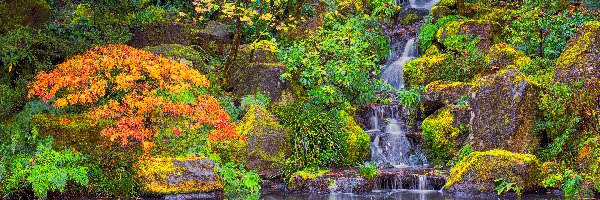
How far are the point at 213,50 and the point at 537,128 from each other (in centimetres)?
930

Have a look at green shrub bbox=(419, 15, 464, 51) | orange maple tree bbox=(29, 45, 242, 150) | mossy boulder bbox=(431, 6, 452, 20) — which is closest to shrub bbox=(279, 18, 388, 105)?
orange maple tree bbox=(29, 45, 242, 150)

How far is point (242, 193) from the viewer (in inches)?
450

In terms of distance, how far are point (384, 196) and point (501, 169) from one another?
2306 mm

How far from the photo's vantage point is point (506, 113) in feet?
41.9

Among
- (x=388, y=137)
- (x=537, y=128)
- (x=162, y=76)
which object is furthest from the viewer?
(x=388, y=137)

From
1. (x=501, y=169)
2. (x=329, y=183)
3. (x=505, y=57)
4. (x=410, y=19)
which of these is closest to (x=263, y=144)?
(x=329, y=183)

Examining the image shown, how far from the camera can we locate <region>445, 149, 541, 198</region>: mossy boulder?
35.7 feet

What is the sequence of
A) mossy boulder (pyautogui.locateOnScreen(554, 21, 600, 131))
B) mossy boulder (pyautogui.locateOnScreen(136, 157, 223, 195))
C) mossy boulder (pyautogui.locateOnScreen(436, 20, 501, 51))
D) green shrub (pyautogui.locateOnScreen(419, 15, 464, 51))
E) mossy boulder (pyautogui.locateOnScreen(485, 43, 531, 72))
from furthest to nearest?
1. green shrub (pyautogui.locateOnScreen(419, 15, 464, 51))
2. mossy boulder (pyautogui.locateOnScreen(436, 20, 501, 51))
3. mossy boulder (pyautogui.locateOnScreen(485, 43, 531, 72))
4. mossy boulder (pyautogui.locateOnScreen(554, 21, 600, 131))
5. mossy boulder (pyautogui.locateOnScreen(136, 157, 223, 195))

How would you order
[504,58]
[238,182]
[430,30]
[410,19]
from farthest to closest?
[410,19]
[430,30]
[504,58]
[238,182]

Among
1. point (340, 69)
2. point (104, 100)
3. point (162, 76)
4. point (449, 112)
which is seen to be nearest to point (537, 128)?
point (449, 112)

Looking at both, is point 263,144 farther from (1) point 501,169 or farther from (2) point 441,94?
(2) point 441,94

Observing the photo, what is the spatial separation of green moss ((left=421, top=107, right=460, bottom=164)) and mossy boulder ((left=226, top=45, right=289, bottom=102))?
12.6 feet

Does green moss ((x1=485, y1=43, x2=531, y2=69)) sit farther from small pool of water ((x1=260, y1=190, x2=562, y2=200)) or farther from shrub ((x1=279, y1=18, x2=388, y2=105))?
small pool of water ((x1=260, y1=190, x2=562, y2=200))

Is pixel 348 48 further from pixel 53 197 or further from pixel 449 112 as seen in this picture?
pixel 53 197
